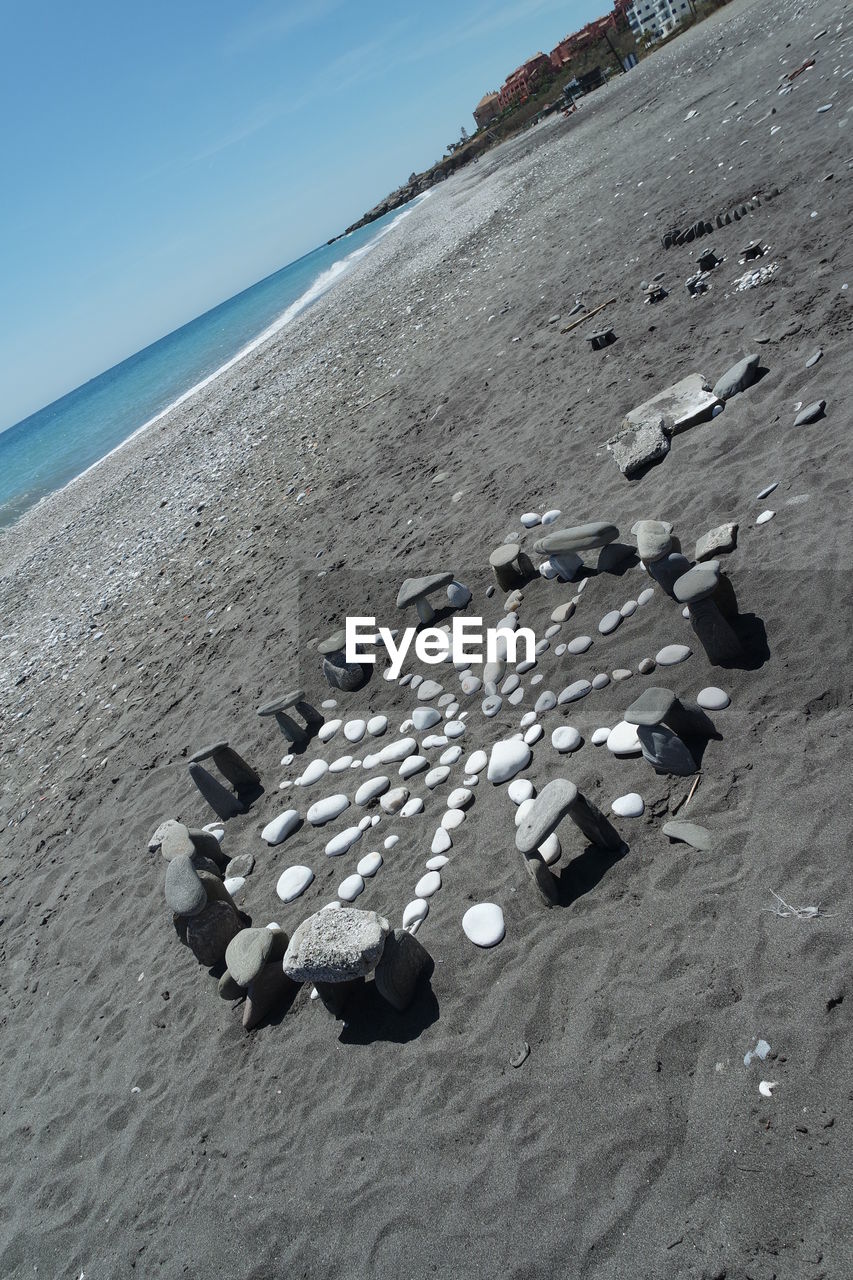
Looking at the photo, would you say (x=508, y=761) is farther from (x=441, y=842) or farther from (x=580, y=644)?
(x=580, y=644)

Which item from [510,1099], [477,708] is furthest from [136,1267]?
[477,708]

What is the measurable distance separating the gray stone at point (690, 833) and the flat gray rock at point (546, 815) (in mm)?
463

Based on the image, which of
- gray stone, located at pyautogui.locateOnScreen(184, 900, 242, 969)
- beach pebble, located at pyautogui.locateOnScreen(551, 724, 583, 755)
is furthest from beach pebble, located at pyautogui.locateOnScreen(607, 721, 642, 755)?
gray stone, located at pyautogui.locateOnScreen(184, 900, 242, 969)

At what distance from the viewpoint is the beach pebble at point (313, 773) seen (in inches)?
222

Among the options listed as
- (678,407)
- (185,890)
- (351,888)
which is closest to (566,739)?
(351,888)

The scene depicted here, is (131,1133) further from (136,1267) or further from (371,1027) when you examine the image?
(371,1027)

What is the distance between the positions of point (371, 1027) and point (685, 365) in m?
6.48

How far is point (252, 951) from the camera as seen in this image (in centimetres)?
406

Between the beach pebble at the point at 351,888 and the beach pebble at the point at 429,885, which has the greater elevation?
the beach pebble at the point at 351,888

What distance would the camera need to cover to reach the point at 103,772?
764 centimetres

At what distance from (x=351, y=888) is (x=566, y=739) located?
61.0 inches

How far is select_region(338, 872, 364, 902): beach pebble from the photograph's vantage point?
443 centimetres

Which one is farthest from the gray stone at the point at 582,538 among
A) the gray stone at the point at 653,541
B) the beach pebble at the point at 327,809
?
the beach pebble at the point at 327,809

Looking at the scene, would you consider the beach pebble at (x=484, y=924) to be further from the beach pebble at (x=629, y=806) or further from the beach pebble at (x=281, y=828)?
Result: the beach pebble at (x=281, y=828)
